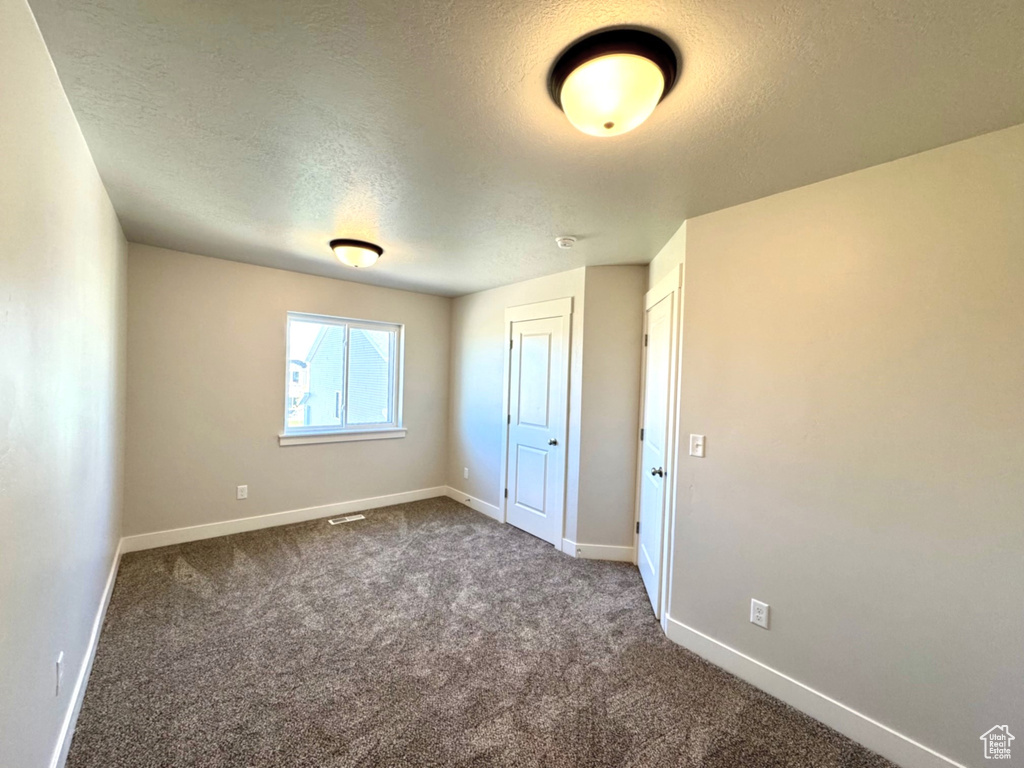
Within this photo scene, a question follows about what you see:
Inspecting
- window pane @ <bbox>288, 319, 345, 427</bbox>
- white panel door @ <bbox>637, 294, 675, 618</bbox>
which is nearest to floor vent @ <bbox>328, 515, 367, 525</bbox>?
window pane @ <bbox>288, 319, 345, 427</bbox>

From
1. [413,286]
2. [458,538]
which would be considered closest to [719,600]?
[458,538]

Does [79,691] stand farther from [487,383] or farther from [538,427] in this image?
[487,383]

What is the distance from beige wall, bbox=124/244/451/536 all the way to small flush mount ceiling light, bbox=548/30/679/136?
3340 mm

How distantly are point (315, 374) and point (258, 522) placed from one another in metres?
1.43

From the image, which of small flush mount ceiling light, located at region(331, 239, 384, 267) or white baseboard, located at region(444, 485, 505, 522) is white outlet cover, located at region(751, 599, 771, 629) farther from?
small flush mount ceiling light, located at region(331, 239, 384, 267)

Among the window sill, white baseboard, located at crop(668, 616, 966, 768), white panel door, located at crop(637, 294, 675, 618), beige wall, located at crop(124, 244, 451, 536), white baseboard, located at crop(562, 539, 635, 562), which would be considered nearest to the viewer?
white baseboard, located at crop(668, 616, 966, 768)

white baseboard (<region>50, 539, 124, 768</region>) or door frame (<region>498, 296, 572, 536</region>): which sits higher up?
door frame (<region>498, 296, 572, 536</region>)

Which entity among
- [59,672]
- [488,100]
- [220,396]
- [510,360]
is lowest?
[59,672]

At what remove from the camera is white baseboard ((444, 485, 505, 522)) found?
413cm

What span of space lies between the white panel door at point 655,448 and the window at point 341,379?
267 cm

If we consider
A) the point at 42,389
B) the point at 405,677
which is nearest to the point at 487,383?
the point at 405,677

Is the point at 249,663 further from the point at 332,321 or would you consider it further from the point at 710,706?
the point at 332,321

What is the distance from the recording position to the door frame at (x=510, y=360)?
135 inches

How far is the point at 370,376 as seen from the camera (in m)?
4.39
